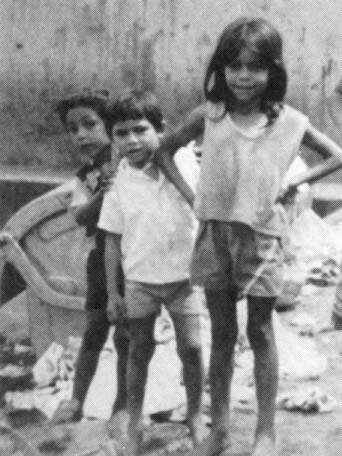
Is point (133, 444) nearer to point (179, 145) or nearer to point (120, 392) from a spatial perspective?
point (120, 392)

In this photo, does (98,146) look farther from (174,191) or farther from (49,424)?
(49,424)

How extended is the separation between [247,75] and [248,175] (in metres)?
0.33

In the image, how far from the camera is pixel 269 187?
310 cm

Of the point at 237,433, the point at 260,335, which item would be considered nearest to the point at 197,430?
the point at 237,433

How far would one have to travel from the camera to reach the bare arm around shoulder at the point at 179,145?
3236 mm

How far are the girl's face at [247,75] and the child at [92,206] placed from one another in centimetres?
73

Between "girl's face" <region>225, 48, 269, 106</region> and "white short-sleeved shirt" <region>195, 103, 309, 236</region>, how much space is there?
0.10 metres

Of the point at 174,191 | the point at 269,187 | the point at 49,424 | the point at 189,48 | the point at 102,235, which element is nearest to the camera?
the point at 269,187

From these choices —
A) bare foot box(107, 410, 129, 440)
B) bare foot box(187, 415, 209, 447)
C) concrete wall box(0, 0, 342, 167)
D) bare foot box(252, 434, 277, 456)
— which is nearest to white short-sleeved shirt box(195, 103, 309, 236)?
bare foot box(252, 434, 277, 456)

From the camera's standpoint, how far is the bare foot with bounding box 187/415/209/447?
3.48 meters

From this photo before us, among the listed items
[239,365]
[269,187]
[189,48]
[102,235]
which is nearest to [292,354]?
[239,365]

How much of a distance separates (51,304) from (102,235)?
3.56 feet

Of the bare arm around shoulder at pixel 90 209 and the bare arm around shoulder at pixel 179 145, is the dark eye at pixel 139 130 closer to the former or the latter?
the bare arm around shoulder at pixel 179 145

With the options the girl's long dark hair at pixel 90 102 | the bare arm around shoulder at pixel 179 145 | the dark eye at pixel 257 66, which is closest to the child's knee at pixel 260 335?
the bare arm around shoulder at pixel 179 145
